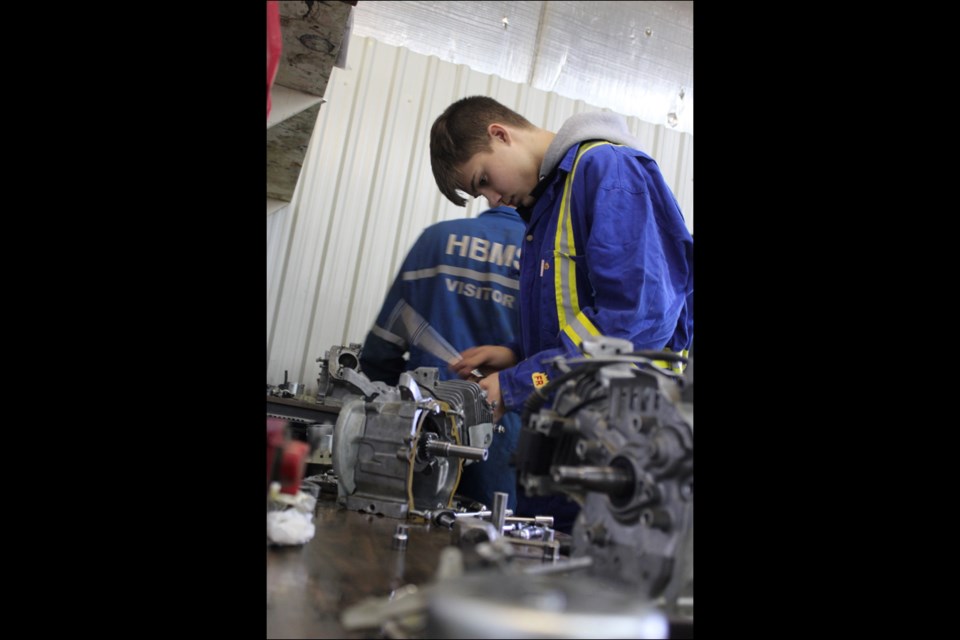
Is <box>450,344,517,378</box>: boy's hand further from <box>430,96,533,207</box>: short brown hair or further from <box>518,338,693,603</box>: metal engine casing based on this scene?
<box>518,338,693,603</box>: metal engine casing

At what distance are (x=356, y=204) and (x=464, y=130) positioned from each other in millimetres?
2389

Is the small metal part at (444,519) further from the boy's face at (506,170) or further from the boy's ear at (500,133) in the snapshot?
the boy's ear at (500,133)

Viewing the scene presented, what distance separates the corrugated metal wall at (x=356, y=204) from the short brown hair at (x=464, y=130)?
2.23 metres

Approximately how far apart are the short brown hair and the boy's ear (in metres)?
0.02

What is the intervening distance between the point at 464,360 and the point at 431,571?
3.96ft

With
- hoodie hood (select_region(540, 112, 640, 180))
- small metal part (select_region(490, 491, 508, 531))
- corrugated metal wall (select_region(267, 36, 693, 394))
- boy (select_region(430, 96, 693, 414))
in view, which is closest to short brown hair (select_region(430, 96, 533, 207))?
boy (select_region(430, 96, 693, 414))

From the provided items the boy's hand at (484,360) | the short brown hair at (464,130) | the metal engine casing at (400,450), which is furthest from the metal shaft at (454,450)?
the short brown hair at (464,130)

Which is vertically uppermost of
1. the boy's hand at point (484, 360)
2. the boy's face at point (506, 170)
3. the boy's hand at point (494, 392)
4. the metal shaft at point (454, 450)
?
the boy's face at point (506, 170)

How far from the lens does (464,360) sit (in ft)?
7.13

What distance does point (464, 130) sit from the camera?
212cm

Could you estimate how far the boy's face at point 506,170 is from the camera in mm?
2062

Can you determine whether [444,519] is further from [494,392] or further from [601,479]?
[601,479]
